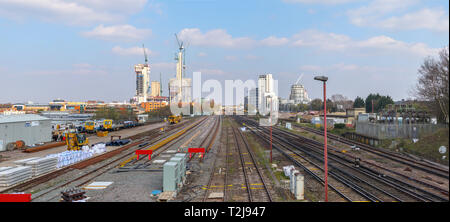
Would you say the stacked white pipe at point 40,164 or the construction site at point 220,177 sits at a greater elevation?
the stacked white pipe at point 40,164

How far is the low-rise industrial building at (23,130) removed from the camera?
31938 millimetres

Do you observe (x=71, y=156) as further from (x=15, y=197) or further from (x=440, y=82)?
(x=440, y=82)

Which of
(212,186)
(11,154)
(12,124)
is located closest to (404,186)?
(212,186)

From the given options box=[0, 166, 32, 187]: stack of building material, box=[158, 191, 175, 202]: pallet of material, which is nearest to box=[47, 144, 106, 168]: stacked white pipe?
box=[0, 166, 32, 187]: stack of building material

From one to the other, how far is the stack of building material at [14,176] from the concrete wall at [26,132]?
18268mm

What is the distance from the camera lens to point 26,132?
116 ft

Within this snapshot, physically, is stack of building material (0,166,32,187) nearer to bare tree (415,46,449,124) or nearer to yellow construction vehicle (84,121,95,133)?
Result: bare tree (415,46,449,124)

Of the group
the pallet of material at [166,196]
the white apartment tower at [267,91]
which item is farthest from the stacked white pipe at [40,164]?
the white apartment tower at [267,91]

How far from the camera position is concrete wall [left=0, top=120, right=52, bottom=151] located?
105 ft

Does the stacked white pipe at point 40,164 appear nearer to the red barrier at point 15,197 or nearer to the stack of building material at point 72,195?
the stack of building material at point 72,195

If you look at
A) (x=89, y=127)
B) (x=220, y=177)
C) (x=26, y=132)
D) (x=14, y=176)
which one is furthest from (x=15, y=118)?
(x=220, y=177)
